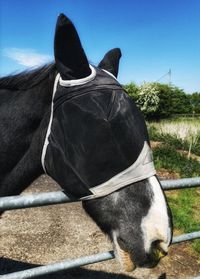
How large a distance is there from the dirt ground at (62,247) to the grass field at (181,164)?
69 centimetres

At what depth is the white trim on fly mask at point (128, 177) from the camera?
5.37 ft

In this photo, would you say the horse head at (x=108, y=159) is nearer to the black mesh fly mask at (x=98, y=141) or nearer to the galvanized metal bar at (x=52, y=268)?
the black mesh fly mask at (x=98, y=141)

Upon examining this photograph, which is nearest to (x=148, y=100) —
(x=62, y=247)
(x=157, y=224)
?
(x=62, y=247)

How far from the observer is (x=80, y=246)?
15.5ft

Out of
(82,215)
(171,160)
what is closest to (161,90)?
(171,160)

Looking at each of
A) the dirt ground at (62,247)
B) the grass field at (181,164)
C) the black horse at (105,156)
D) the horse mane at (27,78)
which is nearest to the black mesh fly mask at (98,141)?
the black horse at (105,156)

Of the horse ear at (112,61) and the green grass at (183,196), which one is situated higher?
the horse ear at (112,61)

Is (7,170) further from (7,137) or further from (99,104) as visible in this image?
(99,104)

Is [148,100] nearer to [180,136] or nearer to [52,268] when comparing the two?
[180,136]

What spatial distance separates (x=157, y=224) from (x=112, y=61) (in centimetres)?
110

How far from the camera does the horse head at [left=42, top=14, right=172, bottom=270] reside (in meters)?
1.63

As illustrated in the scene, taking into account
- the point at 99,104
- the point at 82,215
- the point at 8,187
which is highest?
the point at 99,104

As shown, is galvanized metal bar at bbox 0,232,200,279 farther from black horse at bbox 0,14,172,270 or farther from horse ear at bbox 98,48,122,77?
horse ear at bbox 98,48,122,77

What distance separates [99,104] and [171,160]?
891 cm
